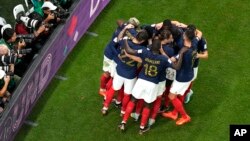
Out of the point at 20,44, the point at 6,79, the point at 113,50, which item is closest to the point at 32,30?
the point at 20,44

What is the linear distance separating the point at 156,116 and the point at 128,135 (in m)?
0.68

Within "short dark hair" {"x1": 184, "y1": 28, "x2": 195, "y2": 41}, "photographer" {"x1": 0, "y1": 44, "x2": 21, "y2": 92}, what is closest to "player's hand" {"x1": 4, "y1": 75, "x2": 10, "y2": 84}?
"photographer" {"x1": 0, "y1": 44, "x2": 21, "y2": 92}

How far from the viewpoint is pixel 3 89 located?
26.4ft

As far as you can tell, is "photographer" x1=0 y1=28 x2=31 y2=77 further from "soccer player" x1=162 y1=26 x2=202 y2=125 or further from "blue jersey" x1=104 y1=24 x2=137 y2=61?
"soccer player" x1=162 y1=26 x2=202 y2=125

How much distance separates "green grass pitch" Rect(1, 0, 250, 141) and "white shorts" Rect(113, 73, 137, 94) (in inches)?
29.3

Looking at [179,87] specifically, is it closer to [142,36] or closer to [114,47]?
[142,36]

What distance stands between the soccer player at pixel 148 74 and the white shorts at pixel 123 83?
0.12 meters

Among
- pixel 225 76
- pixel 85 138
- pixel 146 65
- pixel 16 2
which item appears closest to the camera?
pixel 146 65

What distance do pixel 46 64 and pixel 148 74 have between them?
76.0 inches

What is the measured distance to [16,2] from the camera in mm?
11211

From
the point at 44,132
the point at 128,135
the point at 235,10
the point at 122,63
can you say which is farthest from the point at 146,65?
→ the point at 235,10

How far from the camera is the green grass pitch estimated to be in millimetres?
8852

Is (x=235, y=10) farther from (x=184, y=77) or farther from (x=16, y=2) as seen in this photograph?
(x=16, y=2)

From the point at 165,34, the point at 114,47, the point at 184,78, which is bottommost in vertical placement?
the point at 184,78
